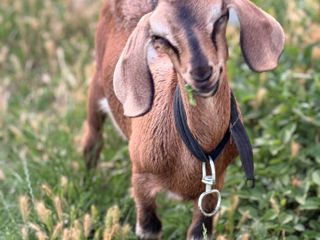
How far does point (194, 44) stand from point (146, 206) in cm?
142

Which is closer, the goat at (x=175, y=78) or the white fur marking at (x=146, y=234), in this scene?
the goat at (x=175, y=78)

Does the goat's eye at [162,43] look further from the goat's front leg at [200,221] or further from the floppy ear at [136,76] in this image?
the goat's front leg at [200,221]

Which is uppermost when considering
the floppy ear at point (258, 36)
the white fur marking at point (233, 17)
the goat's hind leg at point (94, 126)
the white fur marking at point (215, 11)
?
the white fur marking at point (215, 11)

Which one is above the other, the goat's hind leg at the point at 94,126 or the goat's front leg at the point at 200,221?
the goat's hind leg at the point at 94,126

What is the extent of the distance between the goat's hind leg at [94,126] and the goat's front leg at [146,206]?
3.63 feet

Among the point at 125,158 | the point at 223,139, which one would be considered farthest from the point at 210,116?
the point at 125,158

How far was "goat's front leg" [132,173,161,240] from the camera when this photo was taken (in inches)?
127

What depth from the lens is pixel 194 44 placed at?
2275 mm

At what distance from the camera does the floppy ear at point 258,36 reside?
2.44 m

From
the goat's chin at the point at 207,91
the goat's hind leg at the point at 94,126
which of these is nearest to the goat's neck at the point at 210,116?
the goat's chin at the point at 207,91

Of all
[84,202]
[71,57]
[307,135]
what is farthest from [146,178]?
[71,57]

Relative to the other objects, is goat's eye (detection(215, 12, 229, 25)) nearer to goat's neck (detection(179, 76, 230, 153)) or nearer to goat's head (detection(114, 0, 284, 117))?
goat's head (detection(114, 0, 284, 117))

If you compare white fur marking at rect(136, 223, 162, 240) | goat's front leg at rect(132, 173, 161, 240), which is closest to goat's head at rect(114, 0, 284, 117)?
goat's front leg at rect(132, 173, 161, 240)

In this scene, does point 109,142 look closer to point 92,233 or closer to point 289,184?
point 92,233
